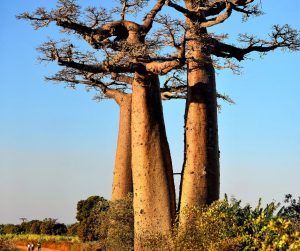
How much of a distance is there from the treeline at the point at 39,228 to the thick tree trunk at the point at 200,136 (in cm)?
1726

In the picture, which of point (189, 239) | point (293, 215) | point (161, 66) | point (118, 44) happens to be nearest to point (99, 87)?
point (118, 44)

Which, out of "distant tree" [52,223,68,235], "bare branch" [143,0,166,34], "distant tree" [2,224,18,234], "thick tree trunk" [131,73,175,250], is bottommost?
"thick tree trunk" [131,73,175,250]

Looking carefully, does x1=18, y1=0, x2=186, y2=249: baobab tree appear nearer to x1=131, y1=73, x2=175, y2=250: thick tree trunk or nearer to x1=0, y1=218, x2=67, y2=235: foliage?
x1=131, y1=73, x2=175, y2=250: thick tree trunk

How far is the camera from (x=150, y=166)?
33.3 ft

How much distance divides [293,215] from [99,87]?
4.52m

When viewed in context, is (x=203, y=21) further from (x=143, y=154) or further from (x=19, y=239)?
(x=19, y=239)

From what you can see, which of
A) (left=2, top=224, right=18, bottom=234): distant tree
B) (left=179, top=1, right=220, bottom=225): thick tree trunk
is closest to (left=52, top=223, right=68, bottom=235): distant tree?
(left=2, top=224, right=18, bottom=234): distant tree

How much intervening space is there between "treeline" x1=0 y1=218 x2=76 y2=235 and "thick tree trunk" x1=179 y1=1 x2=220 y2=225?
17.3 metres

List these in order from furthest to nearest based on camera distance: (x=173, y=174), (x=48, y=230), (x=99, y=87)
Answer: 1. (x=48, y=230)
2. (x=99, y=87)
3. (x=173, y=174)

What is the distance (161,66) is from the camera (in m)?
9.84

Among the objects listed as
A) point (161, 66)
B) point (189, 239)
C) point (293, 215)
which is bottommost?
point (189, 239)

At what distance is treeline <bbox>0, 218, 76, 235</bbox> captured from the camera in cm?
2795

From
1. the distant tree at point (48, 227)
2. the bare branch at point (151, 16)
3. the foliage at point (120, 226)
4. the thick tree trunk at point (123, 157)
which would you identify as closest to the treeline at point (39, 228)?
the distant tree at point (48, 227)

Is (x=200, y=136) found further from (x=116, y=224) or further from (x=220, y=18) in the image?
(x=116, y=224)
